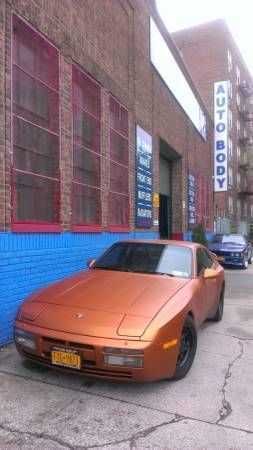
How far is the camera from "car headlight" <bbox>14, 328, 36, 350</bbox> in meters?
4.07

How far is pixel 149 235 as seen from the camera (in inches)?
501

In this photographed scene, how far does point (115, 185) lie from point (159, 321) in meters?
6.55

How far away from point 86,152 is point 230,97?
3393 cm

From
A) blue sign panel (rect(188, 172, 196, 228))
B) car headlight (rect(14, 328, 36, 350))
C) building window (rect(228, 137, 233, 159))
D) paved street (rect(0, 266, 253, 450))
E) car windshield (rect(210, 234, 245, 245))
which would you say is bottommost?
paved street (rect(0, 266, 253, 450))

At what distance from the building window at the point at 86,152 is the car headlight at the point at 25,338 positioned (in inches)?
154

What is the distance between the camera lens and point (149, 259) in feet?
18.4

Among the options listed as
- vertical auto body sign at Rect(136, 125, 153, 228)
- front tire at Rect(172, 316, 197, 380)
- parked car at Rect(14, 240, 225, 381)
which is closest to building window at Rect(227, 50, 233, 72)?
vertical auto body sign at Rect(136, 125, 153, 228)

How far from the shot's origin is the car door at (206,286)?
5506 mm

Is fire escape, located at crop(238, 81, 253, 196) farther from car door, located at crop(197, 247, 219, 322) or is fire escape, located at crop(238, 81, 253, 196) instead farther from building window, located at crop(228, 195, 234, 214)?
car door, located at crop(197, 247, 219, 322)

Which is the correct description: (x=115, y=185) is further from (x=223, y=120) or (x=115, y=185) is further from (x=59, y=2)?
(x=223, y=120)

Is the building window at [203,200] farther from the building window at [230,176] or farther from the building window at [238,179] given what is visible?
the building window at [238,179]

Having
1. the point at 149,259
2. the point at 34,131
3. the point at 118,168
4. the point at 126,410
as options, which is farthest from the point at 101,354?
the point at 118,168

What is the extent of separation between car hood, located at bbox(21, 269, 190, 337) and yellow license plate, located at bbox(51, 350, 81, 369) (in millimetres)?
201

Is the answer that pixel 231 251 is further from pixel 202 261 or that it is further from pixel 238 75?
pixel 238 75
